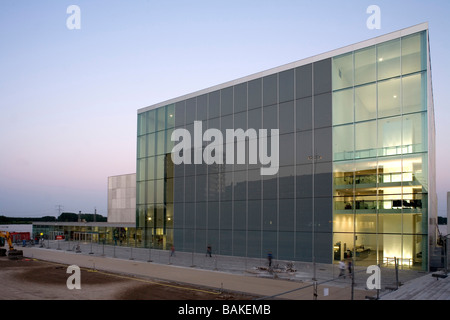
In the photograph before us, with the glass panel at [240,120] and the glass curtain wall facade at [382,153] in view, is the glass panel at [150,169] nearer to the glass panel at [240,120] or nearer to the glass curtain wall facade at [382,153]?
the glass panel at [240,120]

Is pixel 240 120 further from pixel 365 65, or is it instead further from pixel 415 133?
pixel 415 133

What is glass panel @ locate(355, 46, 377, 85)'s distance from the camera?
30.8 m

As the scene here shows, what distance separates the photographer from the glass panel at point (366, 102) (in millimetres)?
30266

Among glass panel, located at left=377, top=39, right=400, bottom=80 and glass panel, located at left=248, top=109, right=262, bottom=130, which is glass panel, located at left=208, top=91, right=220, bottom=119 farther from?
glass panel, located at left=377, top=39, right=400, bottom=80

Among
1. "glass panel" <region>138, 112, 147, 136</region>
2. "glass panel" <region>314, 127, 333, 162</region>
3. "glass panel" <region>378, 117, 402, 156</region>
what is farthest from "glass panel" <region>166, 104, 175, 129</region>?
"glass panel" <region>378, 117, 402, 156</region>

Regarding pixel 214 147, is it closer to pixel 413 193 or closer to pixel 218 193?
pixel 218 193

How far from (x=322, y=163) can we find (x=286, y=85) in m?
8.73

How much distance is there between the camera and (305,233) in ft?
108

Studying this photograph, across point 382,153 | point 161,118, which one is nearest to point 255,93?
point 382,153

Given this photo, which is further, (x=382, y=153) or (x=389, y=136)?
(x=382, y=153)

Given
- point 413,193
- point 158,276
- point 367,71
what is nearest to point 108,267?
point 158,276

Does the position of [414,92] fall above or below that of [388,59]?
below

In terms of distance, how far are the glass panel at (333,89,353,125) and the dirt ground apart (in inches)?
728

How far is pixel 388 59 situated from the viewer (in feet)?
98.6
